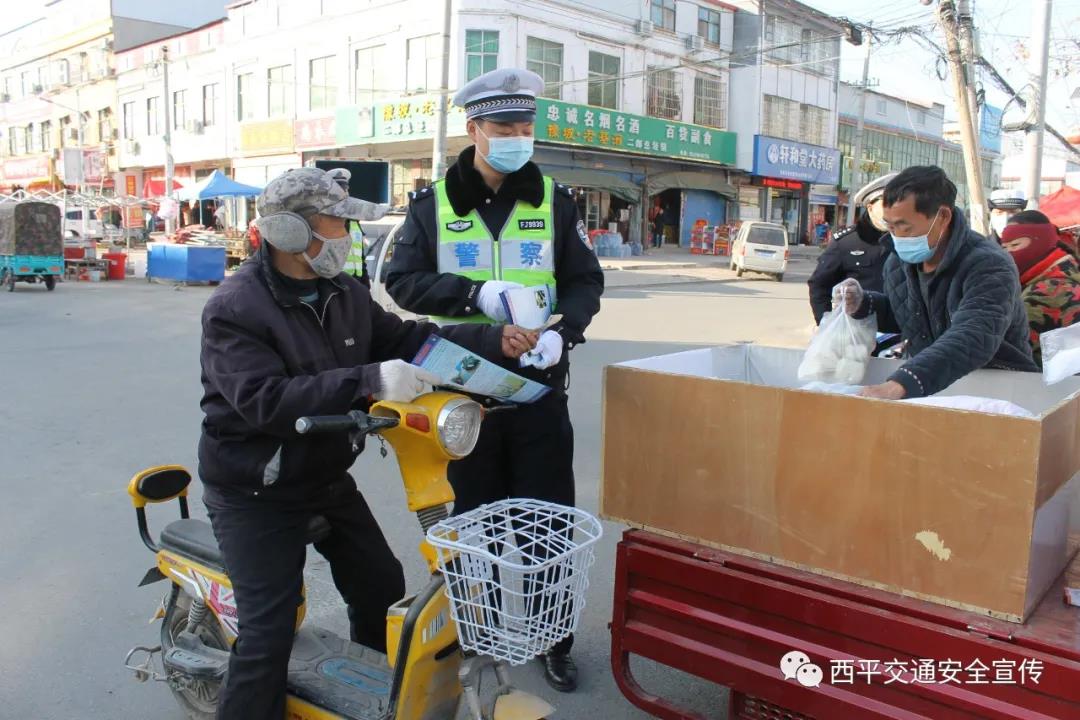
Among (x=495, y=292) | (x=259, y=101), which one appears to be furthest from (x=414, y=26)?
(x=495, y=292)

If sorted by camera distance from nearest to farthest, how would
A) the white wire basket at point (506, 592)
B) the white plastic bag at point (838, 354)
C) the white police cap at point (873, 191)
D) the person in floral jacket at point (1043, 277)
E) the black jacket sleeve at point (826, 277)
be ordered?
the white wire basket at point (506, 592) < the white plastic bag at point (838, 354) < the person in floral jacket at point (1043, 277) < the white police cap at point (873, 191) < the black jacket sleeve at point (826, 277)

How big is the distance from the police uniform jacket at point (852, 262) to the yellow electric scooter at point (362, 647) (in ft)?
12.9

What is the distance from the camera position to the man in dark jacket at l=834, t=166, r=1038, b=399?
263 cm

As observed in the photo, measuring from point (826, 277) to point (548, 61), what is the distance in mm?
21517

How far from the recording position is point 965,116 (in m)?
9.69

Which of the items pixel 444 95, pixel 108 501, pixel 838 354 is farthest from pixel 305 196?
pixel 444 95

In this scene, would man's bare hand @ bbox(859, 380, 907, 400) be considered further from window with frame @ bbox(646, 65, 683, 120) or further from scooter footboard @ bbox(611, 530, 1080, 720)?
window with frame @ bbox(646, 65, 683, 120)

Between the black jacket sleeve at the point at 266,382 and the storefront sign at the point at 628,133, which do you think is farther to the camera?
the storefront sign at the point at 628,133

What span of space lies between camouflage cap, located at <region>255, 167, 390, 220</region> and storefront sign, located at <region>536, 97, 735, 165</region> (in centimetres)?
2099

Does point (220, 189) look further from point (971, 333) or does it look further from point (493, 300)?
point (971, 333)

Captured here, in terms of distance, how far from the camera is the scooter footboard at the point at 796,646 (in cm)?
195

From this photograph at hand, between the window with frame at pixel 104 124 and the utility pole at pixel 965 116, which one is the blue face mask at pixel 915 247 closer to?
the utility pole at pixel 965 116

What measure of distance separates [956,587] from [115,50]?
44828mm

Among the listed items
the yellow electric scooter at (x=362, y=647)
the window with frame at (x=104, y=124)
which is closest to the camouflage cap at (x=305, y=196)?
the yellow electric scooter at (x=362, y=647)
